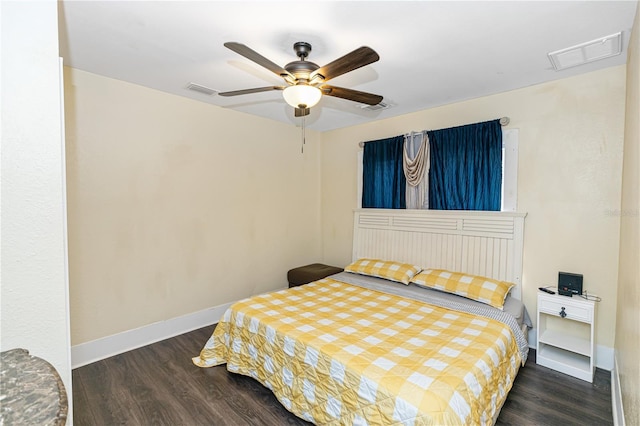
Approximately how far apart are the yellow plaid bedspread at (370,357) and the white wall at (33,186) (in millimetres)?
1321

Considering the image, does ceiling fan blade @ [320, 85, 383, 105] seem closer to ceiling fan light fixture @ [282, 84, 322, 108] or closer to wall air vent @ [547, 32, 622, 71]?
ceiling fan light fixture @ [282, 84, 322, 108]

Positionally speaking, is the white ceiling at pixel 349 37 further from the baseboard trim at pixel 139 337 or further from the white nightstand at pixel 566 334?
the baseboard trim at pixel 139 337

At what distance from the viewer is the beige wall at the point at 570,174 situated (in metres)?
2.53

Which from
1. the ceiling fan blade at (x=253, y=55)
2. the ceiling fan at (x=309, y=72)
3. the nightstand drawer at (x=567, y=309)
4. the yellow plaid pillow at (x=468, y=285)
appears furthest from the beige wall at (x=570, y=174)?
the ceiling fan blade at (x=253, y=55)

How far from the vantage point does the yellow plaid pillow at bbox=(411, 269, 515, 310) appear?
9.05 ft

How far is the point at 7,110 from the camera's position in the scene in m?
1.05

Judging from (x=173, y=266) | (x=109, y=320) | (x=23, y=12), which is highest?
(x=23, y=12)

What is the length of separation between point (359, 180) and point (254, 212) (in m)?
1.59

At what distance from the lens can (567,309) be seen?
99.3 inches

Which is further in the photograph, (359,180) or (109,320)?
(359,180)

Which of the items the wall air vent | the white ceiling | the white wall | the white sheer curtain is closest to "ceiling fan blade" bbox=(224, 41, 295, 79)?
the white ceiling

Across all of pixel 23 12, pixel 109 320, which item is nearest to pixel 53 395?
pixel 23 12

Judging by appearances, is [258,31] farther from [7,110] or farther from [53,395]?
[53,395]

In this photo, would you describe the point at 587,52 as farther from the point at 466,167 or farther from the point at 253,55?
the point at 253,55
